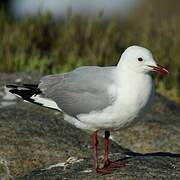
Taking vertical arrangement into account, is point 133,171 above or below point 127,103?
below

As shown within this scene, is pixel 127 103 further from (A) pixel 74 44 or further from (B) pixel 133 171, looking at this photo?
(A) pixel 74 44

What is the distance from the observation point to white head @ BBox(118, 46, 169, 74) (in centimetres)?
542

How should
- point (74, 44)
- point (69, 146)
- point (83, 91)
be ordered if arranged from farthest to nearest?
point (74, 44), point (69, 146), point (83, 91)

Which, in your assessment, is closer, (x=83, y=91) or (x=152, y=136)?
(x=83, y=91)

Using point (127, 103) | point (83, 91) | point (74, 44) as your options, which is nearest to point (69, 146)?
point (83, 91)

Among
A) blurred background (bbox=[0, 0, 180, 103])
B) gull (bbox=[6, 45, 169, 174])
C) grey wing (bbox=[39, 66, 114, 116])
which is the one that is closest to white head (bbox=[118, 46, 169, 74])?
gull (bbox=[6, 45, 169, 174])

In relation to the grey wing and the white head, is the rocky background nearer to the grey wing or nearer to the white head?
the grey wing

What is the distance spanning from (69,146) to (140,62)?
143 cm

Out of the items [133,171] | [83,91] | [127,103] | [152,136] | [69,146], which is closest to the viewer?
[127,103]

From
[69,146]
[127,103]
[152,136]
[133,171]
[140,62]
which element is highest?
[140,62]

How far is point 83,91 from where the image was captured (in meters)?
5.58

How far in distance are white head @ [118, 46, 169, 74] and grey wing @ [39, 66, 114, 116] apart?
0.63 ft

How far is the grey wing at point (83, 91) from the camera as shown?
5445 mm

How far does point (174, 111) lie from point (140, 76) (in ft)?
9.08
